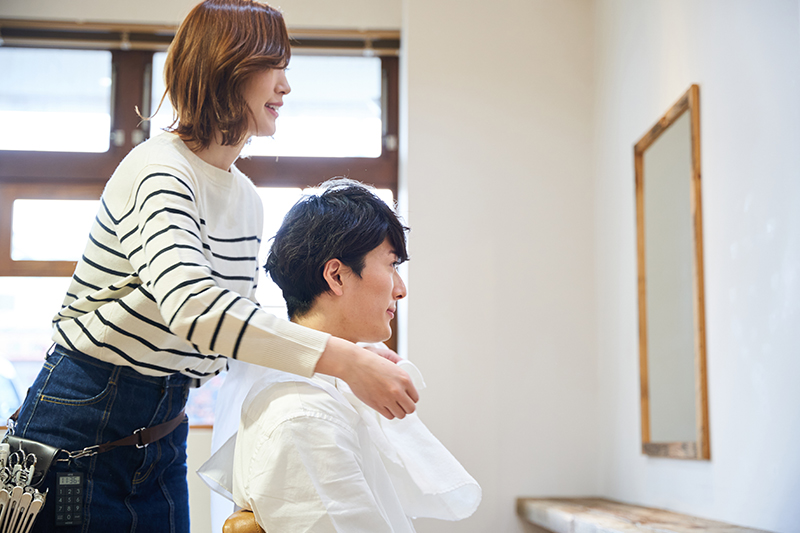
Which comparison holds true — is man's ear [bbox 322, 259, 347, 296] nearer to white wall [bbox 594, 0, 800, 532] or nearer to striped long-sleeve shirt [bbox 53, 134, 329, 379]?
striped long-sleeve shirt [bbox 53, 134, 329, 379]

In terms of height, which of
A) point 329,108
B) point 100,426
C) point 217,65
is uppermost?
point 329,108

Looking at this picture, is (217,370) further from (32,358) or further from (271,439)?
(32,358)

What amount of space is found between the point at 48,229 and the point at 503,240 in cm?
201

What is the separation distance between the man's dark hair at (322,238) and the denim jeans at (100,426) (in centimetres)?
28

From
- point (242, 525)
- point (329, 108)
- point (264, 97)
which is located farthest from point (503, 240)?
point (242, 525)

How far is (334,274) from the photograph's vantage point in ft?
4.28

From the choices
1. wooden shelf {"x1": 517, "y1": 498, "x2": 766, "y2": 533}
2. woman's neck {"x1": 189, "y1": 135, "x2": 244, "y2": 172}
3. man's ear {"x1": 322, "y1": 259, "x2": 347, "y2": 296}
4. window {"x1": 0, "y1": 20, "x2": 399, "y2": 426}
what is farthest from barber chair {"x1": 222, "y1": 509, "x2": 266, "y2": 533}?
window {"x1": 0, "y1": 20, "x2": 399, "y2": 426}

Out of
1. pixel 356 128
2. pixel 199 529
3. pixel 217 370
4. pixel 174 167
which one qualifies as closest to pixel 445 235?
pixel 356 128

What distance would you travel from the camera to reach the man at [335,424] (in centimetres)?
102

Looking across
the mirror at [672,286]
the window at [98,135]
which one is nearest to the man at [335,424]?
the mirror at [672,286]

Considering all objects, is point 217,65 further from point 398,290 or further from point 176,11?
point 176,11

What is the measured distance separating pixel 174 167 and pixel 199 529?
2167 mm

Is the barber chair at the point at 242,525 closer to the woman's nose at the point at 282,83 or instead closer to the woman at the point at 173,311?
the woman at the point at 173,311

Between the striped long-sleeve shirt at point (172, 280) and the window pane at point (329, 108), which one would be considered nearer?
the striped long-sleeve shirt at point (172, 280)
